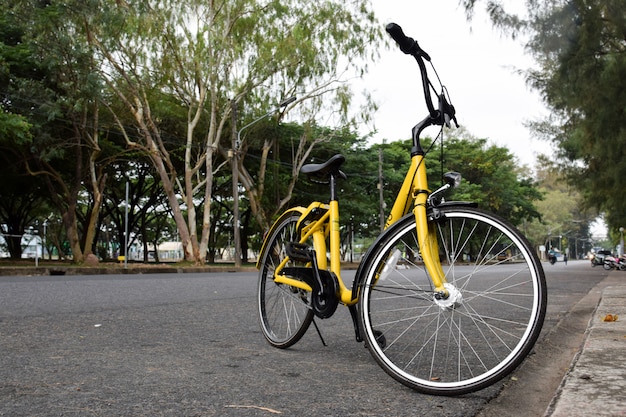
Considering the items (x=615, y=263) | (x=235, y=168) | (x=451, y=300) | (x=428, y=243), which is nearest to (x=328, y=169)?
(x=428, y=243)

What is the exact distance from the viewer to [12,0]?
1880cm

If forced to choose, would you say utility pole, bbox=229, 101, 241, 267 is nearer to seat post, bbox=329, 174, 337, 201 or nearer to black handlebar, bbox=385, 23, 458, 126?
seat post, bbox=329, 174, 337, 201

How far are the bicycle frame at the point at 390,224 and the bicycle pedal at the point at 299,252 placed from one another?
52 mm

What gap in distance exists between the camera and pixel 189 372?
9.41 feet

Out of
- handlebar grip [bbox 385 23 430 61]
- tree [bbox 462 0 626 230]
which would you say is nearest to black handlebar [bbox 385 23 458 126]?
handlebar grip [bbox 385 23 430 61]

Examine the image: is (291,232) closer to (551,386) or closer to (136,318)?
(551,386)

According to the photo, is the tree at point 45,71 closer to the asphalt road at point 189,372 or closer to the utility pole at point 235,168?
the utility pole at point 235,168

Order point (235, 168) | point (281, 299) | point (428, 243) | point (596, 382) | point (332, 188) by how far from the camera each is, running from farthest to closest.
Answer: point (235, 168) → point (281, 299) → point (332, 188) → point (428, 243) → point (596, 382)

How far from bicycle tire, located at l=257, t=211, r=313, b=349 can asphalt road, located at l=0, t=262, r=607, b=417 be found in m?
0.11

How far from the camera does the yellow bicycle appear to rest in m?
2.46

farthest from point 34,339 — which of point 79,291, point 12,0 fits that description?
point 12,0

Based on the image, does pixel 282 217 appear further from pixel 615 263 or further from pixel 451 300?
→ pixel 615 263

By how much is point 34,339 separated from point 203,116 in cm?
2427

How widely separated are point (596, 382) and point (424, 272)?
2.63 ft
